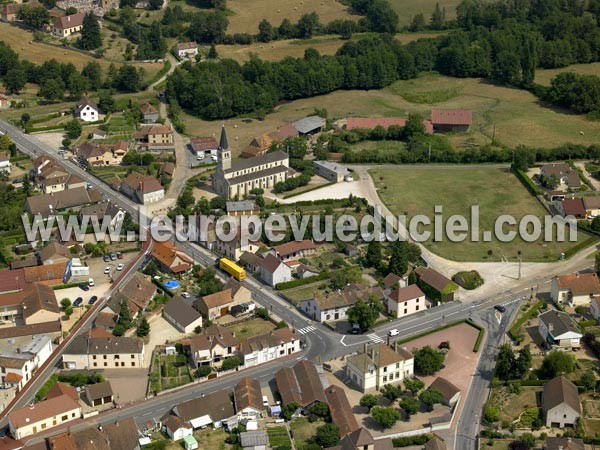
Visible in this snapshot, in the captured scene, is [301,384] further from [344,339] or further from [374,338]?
[374,338]

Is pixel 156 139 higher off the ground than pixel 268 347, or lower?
higher

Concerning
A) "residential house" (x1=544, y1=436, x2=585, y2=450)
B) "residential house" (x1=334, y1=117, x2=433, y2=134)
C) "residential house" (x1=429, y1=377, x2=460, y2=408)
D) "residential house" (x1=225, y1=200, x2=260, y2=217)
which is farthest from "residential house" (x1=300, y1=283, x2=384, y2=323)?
"residential house" (x1=334, y1=117, x2=433, y2=134)

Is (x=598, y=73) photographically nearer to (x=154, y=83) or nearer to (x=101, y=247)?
(x=154, y=83)

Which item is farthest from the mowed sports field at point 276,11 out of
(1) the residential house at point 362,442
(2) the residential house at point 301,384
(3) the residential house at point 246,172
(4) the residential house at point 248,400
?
(1) the residential house at point 362,442

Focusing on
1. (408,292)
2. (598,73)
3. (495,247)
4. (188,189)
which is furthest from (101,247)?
(598,73)

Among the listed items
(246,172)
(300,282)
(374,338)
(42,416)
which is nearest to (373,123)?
(246,172)

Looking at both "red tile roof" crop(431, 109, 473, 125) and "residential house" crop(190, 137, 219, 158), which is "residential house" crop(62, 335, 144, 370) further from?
"red tile roof" crop(431, 109, 473, 125)
